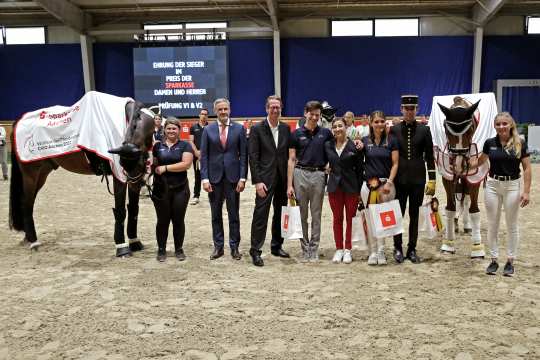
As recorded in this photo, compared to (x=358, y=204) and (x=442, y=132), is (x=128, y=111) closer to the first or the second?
(x=358, y=204)

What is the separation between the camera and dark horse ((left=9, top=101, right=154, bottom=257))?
4.75 metres

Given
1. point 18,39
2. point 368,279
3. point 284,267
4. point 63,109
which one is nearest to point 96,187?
point 63,109

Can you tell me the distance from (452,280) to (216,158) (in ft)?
8.14

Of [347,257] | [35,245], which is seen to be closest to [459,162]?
[347,257]

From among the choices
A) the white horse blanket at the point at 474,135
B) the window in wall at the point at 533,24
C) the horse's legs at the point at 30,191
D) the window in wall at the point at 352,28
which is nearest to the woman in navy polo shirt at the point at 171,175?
the horse's legs at the point at 30,191

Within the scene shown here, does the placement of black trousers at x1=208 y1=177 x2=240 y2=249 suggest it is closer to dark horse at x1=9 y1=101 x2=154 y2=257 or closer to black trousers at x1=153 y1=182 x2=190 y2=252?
black trousers at x1=153 y1=182 x2=190 y2=252

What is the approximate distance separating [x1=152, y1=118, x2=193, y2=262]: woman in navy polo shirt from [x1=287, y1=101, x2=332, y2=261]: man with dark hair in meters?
1.04

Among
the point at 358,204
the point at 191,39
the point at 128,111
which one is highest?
the point at 191,39

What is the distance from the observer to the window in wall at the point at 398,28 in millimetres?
18219

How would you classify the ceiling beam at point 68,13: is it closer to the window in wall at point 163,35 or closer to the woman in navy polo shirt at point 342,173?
the window in wall at point 163,35

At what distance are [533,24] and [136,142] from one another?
18408 mm

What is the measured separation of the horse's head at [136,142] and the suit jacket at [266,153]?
3.54 ft

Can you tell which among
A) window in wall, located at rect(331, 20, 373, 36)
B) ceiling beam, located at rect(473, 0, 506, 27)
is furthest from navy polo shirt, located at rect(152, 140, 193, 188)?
window in wall, located at rect(331, 20, 373, 36)

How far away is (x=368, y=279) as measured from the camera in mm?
4266
